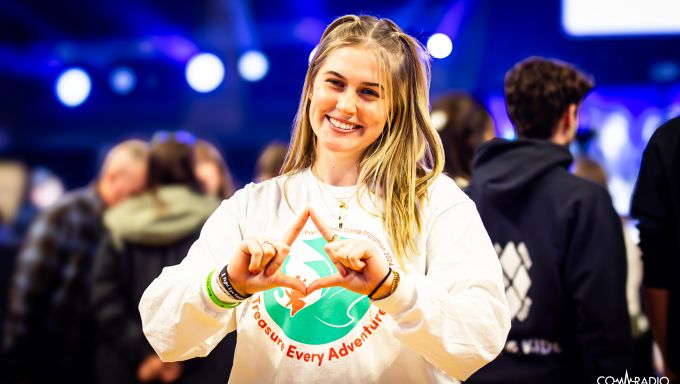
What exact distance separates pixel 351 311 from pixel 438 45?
0.85 metres

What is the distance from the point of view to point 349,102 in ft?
4.94

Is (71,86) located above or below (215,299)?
above

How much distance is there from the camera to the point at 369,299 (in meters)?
1.36

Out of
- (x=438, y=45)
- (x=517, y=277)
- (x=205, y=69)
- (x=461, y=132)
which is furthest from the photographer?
(x=205, y=69)

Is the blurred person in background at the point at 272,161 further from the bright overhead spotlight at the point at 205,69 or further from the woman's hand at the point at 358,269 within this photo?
the bright overhead spotlight at the point at 205,69

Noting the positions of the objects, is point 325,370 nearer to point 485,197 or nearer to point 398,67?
point 398,67

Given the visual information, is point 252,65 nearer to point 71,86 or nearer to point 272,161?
point 71,86

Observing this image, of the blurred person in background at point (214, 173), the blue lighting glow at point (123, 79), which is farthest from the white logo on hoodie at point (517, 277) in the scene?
the blue lighting glow at point (123, 79)

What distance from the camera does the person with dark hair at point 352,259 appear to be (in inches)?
52.5

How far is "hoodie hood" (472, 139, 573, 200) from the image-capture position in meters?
2.13

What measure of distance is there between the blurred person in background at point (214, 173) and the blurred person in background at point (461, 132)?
152 centimetres

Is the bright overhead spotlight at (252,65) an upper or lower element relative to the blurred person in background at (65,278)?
upper

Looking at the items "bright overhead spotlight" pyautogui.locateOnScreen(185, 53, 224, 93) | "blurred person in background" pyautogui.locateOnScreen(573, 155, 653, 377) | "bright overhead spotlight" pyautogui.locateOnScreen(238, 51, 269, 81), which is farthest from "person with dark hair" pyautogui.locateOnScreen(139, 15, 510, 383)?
"bright overhead spotlight" pyautogui.locateOnScreen(238, 51, 269, 81)

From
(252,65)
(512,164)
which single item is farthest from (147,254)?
(252,65)
